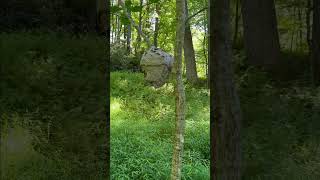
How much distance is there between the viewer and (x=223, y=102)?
270cm

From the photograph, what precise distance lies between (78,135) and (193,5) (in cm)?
967

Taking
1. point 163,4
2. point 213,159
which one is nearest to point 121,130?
point 213,159

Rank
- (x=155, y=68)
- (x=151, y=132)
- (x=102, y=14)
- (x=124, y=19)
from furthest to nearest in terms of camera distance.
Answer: (x=155, y=68), (x=151, y=132), (x=102, y=14), (x=124, y=19)

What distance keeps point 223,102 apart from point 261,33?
644 millimetres

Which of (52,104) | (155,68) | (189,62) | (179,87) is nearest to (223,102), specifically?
(179,87)

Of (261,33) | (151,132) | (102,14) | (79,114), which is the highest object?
(102,14)

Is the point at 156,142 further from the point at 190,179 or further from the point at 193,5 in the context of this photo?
the point at 193,5

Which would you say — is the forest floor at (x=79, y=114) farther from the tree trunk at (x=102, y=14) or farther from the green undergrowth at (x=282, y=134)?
the tree trunk at (x=102, y=14)

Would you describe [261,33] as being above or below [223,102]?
above

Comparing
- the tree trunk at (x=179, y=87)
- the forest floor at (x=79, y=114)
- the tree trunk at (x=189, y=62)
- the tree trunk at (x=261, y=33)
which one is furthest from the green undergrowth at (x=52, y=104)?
the tree trunk at (x=189, y=62)

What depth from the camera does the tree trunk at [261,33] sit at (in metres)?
2.94

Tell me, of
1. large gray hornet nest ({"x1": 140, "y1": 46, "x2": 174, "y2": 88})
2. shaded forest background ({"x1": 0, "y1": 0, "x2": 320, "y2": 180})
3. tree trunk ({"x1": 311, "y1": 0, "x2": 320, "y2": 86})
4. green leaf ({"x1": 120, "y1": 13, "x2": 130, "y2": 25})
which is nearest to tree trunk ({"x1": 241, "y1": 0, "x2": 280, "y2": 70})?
shaded forest background ({"x1": 0, "y1": 0, "x2": 320, "y2": 180})

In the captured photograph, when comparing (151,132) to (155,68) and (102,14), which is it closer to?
(102,14)

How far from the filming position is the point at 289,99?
304cm
